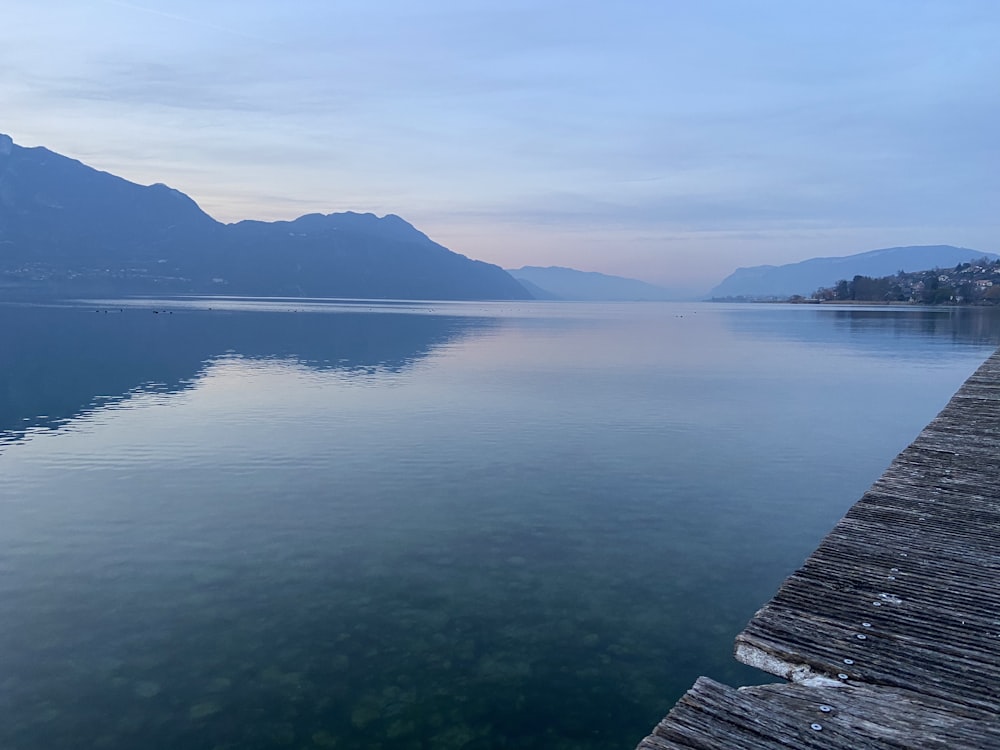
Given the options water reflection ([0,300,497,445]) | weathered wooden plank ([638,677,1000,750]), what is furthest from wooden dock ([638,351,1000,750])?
water reflection ([0,300,497,445])

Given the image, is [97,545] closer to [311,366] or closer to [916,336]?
[311,366]

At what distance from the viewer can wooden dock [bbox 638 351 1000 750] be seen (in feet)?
23.4

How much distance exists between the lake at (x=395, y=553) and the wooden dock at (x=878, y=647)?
16.2 ft

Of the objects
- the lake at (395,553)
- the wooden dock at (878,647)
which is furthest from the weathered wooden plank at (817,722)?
the lake at (395,553)

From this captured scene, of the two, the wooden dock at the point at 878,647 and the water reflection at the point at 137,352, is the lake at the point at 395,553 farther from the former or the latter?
the wooden dock at the point at 878,647

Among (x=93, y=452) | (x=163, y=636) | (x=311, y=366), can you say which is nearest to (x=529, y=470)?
(x=163, y=636)

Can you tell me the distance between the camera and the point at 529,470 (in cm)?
3153

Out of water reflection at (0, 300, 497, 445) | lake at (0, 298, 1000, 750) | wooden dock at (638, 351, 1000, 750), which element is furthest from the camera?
water reflection at (0, 300, 497, 445)

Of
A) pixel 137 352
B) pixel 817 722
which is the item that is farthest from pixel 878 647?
pixel 137 352

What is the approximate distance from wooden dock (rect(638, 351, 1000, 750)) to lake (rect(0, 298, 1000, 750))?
195 inches

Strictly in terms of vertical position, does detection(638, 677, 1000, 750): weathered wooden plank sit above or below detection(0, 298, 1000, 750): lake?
above

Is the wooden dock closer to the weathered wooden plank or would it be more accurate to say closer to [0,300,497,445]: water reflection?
the weathered wooden plank

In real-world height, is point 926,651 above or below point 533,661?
above

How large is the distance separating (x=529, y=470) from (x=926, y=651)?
75.7 ft
